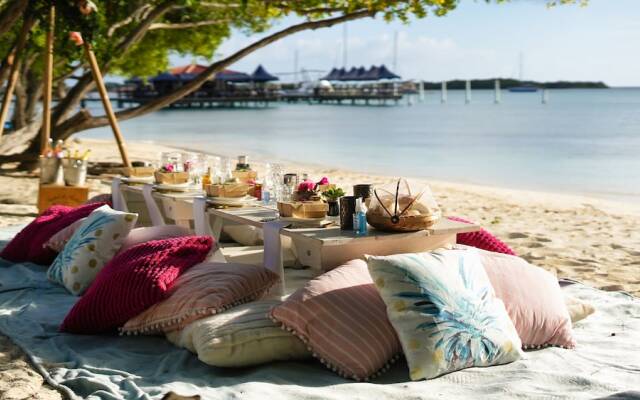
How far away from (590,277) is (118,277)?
138 inches

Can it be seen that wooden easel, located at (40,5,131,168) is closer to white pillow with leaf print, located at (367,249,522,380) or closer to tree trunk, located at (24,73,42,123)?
white pillow with leaf print, located at (367,249,522,380)

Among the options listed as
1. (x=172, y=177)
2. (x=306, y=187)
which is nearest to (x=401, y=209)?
(x=306, y=187)

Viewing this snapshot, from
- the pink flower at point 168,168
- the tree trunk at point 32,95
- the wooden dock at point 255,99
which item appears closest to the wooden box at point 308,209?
the pink flower at point 168,168

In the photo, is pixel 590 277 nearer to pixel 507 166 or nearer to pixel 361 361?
pixel 361 361

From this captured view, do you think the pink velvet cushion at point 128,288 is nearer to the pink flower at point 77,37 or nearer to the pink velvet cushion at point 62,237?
the pink velvet cushion at point 62,237

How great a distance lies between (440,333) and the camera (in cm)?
358

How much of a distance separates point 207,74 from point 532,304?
8.84 metres

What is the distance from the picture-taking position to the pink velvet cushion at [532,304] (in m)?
4.02

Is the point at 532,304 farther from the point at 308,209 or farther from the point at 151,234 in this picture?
the point at 151,234

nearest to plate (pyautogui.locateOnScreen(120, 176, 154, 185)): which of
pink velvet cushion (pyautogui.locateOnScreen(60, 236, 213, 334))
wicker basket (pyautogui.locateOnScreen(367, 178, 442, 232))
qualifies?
pink velvet cushion (pyautogui.locateOnScreen(60, 236, 213, 334))

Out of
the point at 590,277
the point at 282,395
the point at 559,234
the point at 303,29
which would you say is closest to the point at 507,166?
the point at 303,29

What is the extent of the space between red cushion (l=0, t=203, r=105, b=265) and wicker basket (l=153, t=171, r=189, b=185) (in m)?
0.61

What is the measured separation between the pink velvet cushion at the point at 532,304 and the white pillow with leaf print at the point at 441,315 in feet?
0.64

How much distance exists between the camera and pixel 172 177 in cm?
594
